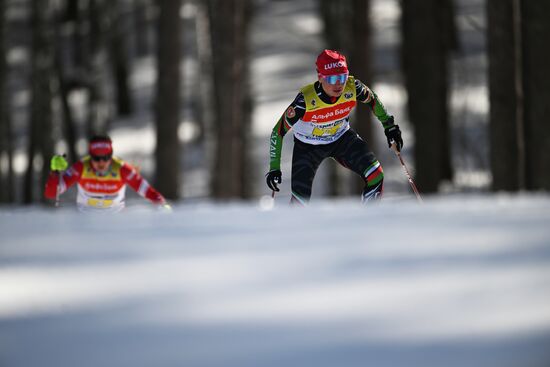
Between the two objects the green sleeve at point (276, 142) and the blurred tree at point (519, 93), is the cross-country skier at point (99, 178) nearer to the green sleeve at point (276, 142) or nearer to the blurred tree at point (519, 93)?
the green sleeve at point (276, 142)

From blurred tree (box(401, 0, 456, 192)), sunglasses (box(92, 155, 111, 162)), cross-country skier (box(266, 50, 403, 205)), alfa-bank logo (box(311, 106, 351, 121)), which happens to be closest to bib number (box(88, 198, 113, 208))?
sunglasses (box(92, 155, 111, 162))

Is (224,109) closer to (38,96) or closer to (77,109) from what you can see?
(38,96)

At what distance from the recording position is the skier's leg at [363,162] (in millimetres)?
7641

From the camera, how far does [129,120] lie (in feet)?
99.3

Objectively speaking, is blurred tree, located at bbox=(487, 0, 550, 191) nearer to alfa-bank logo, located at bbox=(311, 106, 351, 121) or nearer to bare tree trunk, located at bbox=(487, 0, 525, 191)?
bare tree trunk, located at bbox=(487, 0, 525, 191)

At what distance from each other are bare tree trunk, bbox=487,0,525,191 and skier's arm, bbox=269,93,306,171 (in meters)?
3.30

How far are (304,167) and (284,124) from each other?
522 millimetres

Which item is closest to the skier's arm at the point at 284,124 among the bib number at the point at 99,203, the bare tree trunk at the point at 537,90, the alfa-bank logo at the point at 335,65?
the alfa-bank logo at the point at 335,65

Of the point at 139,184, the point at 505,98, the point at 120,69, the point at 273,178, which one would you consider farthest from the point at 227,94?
the point at 120,69

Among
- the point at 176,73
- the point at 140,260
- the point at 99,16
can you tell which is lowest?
the point at 140,260

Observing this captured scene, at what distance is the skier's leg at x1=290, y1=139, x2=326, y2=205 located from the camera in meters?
7.75

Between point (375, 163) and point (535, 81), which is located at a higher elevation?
point (535, 81)

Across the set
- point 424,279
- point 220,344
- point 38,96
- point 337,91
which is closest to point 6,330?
point 220,344

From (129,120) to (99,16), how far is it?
8.32 m
